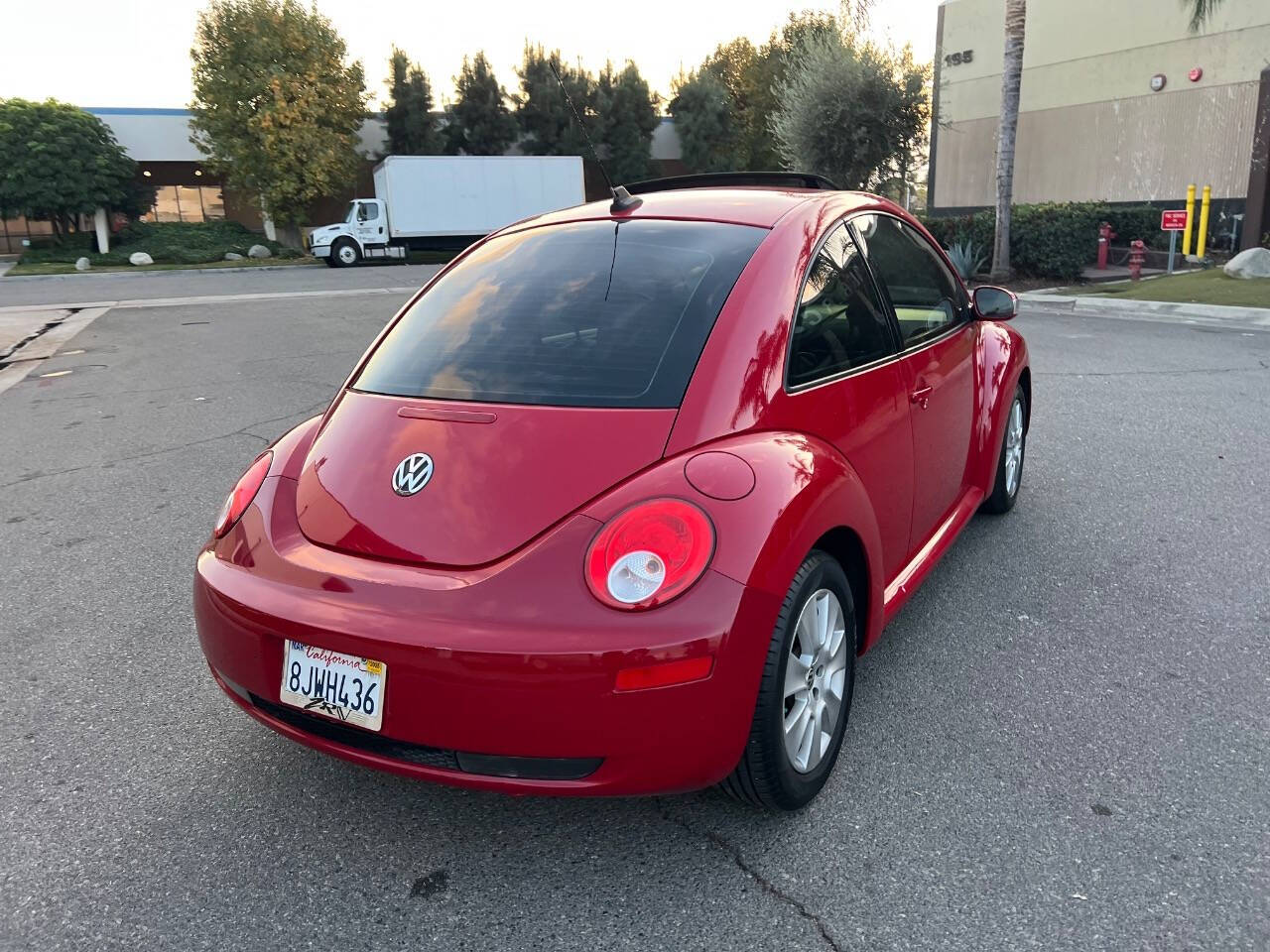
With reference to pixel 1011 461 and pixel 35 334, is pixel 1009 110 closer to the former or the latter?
pixel 1011 461

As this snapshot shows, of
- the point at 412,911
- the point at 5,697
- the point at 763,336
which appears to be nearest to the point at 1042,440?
the point at 763,336

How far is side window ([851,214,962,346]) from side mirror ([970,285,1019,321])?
0.40 feet

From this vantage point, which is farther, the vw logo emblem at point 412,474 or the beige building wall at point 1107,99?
the beige building wall at point 1107,99

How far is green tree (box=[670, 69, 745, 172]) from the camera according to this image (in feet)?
149

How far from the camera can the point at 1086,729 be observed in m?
2.85

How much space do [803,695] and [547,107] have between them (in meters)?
44.3

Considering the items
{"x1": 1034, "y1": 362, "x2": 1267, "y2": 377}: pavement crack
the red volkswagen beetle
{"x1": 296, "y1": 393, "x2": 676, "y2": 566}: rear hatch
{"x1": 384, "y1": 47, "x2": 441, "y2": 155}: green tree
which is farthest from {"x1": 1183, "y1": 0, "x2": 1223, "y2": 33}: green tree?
{"x1": 384, "y1": 47, "x2": 441, "y2": 155}: green tree

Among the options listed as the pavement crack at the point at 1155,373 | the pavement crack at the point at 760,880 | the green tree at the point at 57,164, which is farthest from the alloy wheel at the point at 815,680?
the green tree at the point at 57,164

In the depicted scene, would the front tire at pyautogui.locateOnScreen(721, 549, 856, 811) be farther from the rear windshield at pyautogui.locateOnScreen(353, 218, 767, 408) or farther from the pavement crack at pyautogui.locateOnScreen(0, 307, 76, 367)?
the pavement crack at pyautogui.locateOnScreen(0, 307, 76, 367)

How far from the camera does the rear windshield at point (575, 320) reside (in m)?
2.54

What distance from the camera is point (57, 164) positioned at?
118 feet

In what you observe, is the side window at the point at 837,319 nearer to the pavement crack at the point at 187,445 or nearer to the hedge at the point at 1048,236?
the pavement crack at the point at 187,445

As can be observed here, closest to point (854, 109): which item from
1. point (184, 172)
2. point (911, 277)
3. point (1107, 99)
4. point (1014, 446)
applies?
point (1107, 99)

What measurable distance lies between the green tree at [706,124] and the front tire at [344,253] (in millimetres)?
19199
